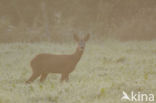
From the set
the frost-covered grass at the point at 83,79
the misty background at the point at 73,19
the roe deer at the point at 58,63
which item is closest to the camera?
the frost-covered grass at the point at 83,79

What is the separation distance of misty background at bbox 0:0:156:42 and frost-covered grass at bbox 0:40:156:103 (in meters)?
8.51

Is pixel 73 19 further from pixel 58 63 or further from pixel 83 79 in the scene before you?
pixel 58 63

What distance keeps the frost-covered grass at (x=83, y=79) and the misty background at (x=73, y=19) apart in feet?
27.9

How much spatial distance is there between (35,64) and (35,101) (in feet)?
8.79

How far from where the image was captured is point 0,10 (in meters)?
34.5

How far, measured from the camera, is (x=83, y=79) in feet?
37.2

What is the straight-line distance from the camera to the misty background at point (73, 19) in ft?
101

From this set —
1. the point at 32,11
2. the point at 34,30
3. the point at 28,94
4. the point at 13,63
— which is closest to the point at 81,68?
the point at 13,63

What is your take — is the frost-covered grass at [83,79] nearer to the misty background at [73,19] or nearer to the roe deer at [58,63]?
the roe deer at [58,63]

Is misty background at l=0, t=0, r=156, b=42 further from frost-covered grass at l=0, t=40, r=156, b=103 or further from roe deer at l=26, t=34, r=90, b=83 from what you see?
roe deer at l=26, t=34, r=90, b=83

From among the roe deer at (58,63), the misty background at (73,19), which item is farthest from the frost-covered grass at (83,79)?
the misty background at (73,19)

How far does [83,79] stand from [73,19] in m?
23.7

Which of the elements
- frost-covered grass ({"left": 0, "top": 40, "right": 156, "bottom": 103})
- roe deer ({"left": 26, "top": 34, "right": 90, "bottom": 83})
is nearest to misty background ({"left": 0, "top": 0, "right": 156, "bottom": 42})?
frost-covered grass ({"left": 0, "top": 40, "right": 156, "bottom": 103})

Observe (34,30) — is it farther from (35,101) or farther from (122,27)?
(35,101)
